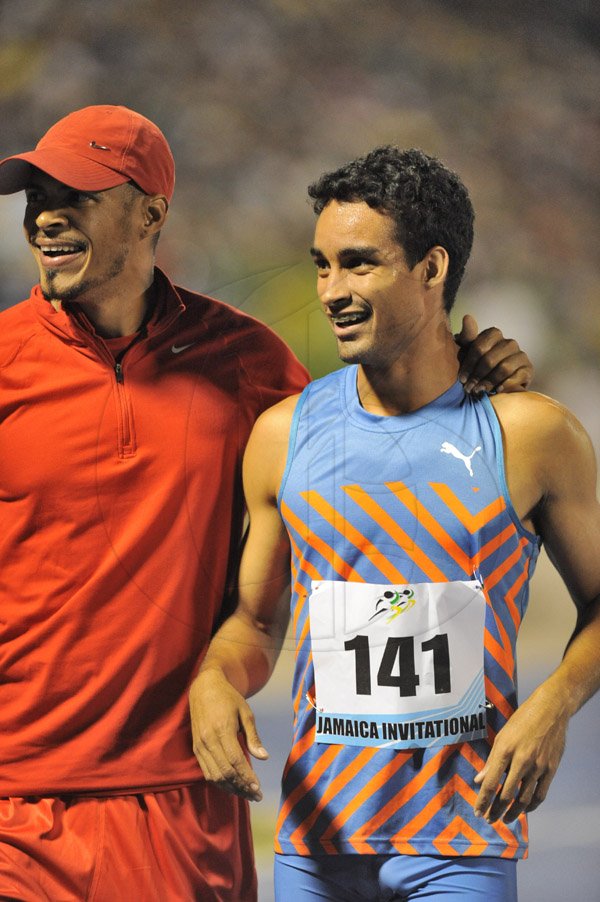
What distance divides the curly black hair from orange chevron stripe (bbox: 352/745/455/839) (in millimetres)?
517

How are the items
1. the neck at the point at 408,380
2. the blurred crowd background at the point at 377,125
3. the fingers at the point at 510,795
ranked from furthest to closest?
1. the blurred crowd background at the point at 377,125
2. the neck at the point at 408,380
3. the fingers at the point at 510,795

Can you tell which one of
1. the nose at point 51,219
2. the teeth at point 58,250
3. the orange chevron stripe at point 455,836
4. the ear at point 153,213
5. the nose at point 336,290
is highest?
the ear at point 153,213

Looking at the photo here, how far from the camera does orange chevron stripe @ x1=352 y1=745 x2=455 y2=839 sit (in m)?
1.32

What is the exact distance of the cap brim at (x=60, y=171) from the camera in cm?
138

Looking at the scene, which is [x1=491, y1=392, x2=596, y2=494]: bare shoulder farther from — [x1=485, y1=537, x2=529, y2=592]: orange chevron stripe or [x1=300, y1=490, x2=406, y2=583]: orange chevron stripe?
[x1=300, y1=490, x2=406, y2=583]: orange chevron stripe

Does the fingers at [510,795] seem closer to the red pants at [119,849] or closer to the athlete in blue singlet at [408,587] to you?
the athlete in blue singlet at [408,587]

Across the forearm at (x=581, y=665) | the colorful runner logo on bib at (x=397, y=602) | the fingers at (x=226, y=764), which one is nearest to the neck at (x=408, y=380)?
the colorful runner logo on bib at (x=397, y=602)

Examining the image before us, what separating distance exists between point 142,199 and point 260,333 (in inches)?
8.6

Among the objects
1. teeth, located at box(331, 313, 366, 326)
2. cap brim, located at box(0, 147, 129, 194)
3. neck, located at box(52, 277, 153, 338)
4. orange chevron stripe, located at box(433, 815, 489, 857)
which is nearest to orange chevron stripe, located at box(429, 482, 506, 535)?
teeth, located at box(331, 313, 366, 326)

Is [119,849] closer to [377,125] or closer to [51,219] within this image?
[51,219]

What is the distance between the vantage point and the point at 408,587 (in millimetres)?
1328

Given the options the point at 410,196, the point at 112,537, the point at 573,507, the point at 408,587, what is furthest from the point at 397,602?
the point at 410,196

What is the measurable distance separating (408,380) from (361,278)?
14 cm

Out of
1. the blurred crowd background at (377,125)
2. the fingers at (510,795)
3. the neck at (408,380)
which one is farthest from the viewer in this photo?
the blurred crowd background at (377,125)
